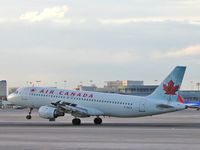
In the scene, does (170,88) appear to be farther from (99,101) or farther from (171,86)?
(99,101)

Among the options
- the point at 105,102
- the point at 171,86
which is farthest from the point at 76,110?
the point at 171,86

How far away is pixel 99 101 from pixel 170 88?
24.3 feet

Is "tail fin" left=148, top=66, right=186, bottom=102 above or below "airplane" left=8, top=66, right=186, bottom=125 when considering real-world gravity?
above

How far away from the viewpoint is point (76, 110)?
57875mm

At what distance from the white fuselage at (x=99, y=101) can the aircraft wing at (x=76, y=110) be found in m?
0.55

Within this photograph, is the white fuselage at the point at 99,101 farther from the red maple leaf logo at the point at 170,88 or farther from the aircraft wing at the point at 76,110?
the red maple leaf logo at the point at 170,88

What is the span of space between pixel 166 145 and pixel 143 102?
25.0 m

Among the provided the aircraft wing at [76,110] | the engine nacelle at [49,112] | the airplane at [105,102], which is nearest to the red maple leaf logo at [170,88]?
the airplane at [105,102]

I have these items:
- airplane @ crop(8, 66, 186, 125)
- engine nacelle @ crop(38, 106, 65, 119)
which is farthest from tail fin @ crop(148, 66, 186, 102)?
engine nacelle @ crop(38, 106, 65, 119)

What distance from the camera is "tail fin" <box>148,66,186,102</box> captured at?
56.6 metres

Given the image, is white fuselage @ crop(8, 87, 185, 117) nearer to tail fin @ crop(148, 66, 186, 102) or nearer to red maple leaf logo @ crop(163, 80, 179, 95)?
tail fin @ crop(148, 66, 186, 102)

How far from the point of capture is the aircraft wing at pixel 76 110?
57.7m

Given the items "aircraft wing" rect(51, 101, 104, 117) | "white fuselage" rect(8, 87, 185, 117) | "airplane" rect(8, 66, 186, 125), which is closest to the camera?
"airplane" rect(8, 66, 186, 125)

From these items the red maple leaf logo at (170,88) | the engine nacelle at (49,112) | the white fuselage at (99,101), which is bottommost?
the engine nacelle at (49,112)
